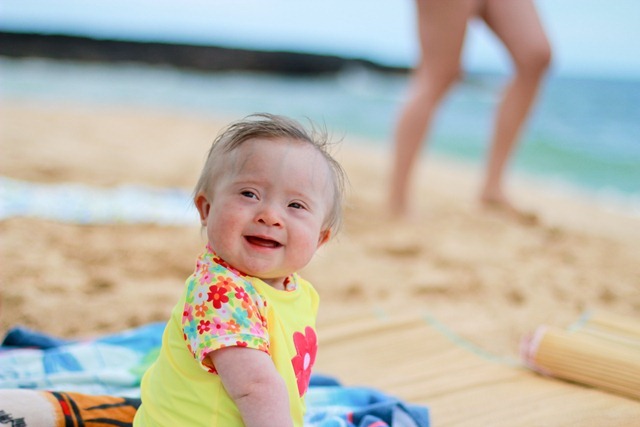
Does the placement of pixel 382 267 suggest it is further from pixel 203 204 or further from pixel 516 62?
pixel 203 204

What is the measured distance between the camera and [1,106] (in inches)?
316

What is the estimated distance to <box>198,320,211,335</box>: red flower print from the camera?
3.41ft

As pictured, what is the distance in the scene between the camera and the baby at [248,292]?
1.03 metres

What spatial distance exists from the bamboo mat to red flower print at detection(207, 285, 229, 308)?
81 centimetres

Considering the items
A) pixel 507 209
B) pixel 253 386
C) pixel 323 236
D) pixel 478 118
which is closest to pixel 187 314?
pixel 253 386

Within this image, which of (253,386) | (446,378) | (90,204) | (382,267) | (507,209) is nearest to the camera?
(253,386)

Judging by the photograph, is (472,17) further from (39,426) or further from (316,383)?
(39,426)

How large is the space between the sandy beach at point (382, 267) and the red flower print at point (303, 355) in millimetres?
382

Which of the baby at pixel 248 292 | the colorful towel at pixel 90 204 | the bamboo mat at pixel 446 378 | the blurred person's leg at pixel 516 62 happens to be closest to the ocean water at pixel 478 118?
the blurred person's leg at pixel 516 62

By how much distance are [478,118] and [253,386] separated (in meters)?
13.4

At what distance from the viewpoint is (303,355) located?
1189 millimetres

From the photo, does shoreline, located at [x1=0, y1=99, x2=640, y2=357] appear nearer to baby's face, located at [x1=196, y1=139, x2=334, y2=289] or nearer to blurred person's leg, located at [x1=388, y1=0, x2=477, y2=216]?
blurred person's leg, located at [x1=388, y1=0, x2=477, y2=216]

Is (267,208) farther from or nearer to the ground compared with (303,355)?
farther from the ground

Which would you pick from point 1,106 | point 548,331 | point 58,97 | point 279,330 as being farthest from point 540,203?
point 58,97
